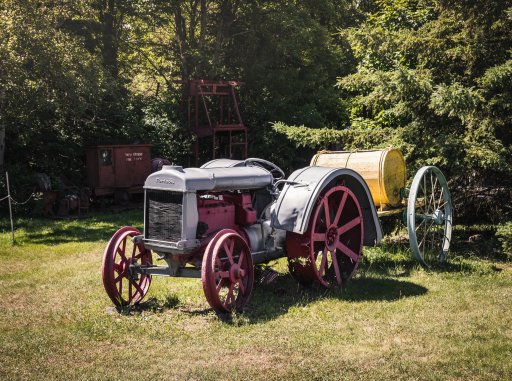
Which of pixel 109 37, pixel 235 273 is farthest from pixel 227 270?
pixel 109 37

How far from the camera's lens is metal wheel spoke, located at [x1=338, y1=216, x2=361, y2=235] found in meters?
8.14

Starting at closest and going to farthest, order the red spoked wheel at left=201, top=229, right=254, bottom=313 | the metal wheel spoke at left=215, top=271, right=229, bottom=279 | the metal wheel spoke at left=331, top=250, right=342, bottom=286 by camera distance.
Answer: the red spoked wheel at left=201, top=229, right=254, bottom=313 → the metal wheel spoke at left=215, top=271, right=229, bottom=279 → the metal wheel spoke at left=331, top=250, right=342, bottom=286

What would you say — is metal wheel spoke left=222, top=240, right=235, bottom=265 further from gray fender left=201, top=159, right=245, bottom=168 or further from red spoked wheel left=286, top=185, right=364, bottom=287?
gray fender left=201, top=159, right=245, bottom=168

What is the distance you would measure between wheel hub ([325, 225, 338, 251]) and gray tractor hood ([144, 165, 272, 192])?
3.48 ft

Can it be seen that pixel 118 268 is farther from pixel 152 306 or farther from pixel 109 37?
pixel 109 37

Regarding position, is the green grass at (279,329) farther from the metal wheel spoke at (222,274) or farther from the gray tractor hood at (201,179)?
the gray tractor hood at (201,179)

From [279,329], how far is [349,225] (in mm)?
2305

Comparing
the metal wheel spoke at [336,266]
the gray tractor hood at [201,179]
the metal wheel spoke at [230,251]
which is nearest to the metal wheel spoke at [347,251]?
the metal wheel spoke at [336,266]

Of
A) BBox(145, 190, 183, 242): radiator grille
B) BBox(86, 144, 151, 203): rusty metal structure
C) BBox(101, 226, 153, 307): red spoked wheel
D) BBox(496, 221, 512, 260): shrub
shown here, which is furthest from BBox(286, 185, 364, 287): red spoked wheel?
BBox(86, 144, 151, 203): rusty metal structure

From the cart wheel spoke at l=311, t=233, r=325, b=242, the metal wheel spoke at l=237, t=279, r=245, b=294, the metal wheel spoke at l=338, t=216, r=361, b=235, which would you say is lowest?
the metal wheel spoke at l=237, t=279, r=245, b=294

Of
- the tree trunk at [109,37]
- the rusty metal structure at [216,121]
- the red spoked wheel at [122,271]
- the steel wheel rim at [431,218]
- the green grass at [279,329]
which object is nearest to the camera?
the green grass at [279,329]

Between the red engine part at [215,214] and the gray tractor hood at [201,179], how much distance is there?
197 millimetres

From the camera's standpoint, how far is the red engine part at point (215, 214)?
23.6 feet

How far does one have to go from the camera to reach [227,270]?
275 inches
